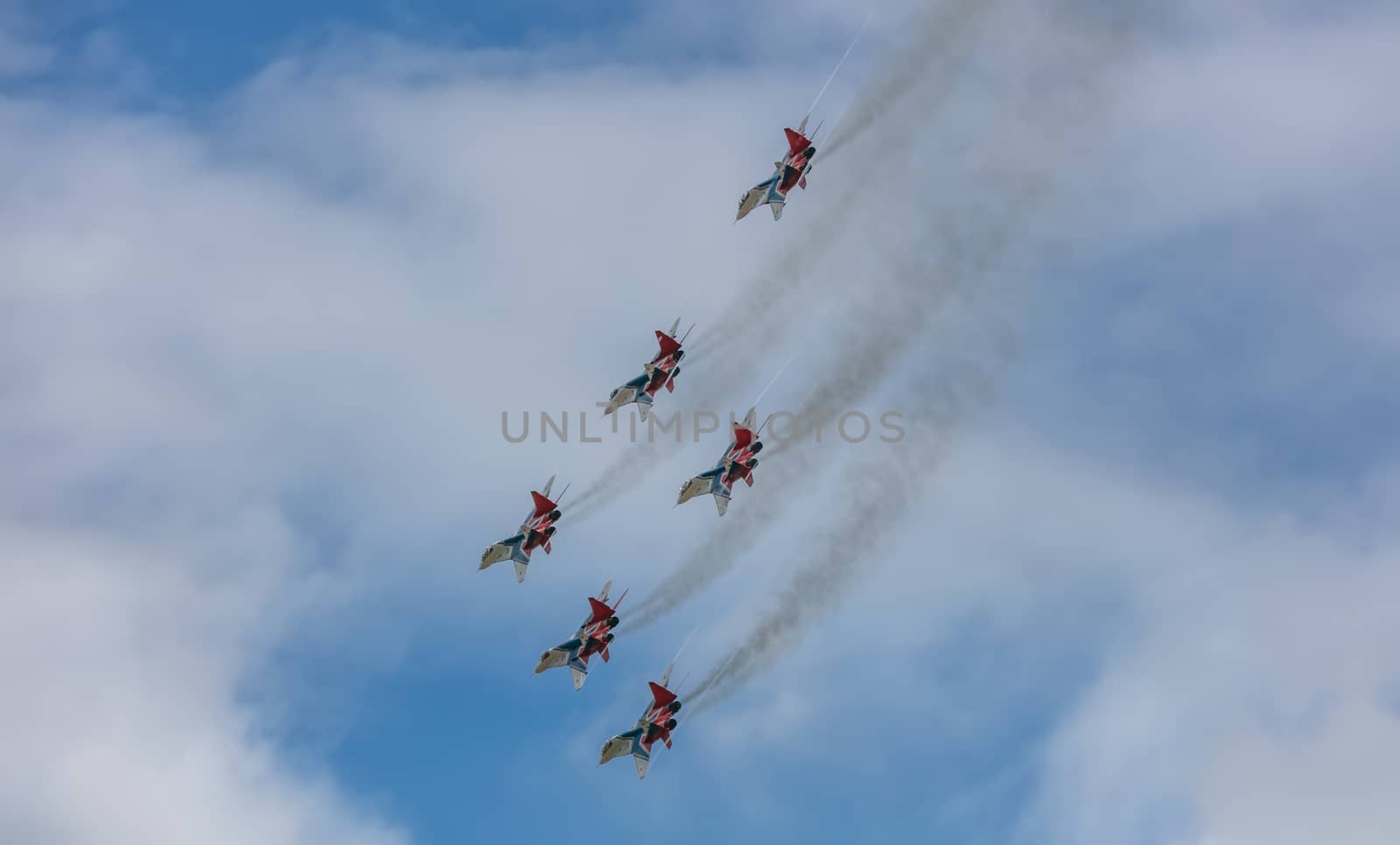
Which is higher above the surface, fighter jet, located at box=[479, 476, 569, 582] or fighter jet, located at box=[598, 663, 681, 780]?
fighter jet, located at box=[479, 476, 569, 582]

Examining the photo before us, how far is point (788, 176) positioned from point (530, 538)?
75.9 feet

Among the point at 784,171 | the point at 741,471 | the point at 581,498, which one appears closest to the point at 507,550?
the point at 581,498

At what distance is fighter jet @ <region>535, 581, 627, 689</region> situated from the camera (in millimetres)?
141375

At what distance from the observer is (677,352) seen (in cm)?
14088

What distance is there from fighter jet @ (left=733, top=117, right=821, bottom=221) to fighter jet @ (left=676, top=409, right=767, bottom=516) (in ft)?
34.9

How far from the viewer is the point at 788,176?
139 m

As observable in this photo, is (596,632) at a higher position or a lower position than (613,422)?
lower

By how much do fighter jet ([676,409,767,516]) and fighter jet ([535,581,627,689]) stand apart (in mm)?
7534

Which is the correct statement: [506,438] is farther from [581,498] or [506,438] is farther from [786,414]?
[786,414]

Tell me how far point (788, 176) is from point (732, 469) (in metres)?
15.0

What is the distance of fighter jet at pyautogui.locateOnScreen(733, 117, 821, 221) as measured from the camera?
139 m

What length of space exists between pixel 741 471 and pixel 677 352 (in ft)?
24.7

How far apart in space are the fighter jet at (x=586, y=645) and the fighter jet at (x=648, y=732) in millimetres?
4637

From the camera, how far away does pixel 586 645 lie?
14162 cm
